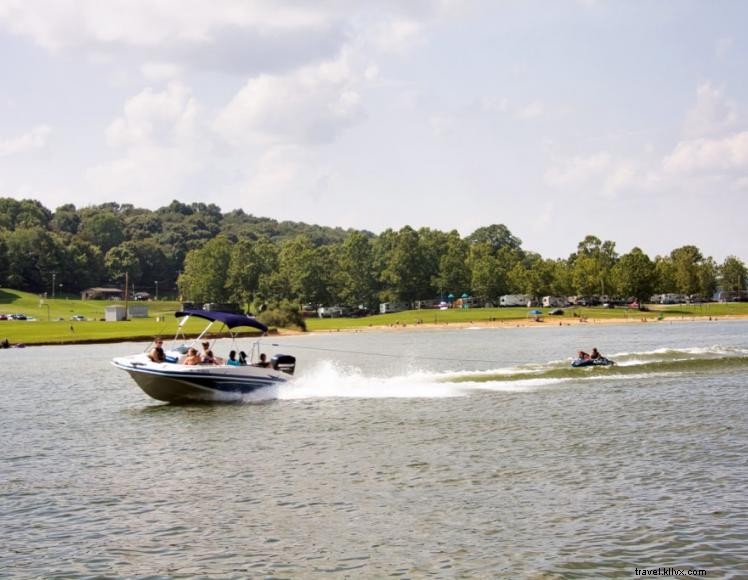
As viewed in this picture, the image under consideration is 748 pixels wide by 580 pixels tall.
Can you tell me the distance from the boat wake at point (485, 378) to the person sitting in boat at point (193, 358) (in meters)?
3.51

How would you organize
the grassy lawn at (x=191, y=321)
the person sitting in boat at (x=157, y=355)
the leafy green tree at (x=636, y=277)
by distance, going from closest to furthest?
1. the person sitting in boat at (x=157, y=355)
2. the grassy lawn at (x=191, y=321)
3. the leafy green tree at (x=636, y=277)

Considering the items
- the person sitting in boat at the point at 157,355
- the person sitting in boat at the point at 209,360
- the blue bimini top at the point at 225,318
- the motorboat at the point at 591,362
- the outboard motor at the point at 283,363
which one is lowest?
the motorboat at the point at 591,362

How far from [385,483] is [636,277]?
173 m

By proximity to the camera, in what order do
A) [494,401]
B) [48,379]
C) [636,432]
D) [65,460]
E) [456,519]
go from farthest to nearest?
[48,379] < [494,401] < [636,432] < [65,460] < [456,519]

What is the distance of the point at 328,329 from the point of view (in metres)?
155

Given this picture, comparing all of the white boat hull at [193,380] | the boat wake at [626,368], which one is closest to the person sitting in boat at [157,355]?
the white boat hull at [193,380]

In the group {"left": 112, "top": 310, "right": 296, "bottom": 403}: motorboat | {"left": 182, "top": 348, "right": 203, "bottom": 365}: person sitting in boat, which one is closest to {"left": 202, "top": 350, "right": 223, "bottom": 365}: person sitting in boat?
{"left": 182, "top": 348, "right": 203, "bottom": 365}: person sitting in boat

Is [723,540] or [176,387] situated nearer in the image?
[723,540]

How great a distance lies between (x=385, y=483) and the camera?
25594 millimetres

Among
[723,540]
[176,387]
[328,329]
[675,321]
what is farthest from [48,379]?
[675,321]

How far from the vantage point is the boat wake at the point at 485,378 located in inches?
1924

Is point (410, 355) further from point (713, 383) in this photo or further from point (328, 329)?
point (328, 329)

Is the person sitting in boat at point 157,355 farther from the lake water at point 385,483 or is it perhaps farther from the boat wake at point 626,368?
the boat wake at point 626,368

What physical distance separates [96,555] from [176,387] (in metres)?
26.7
